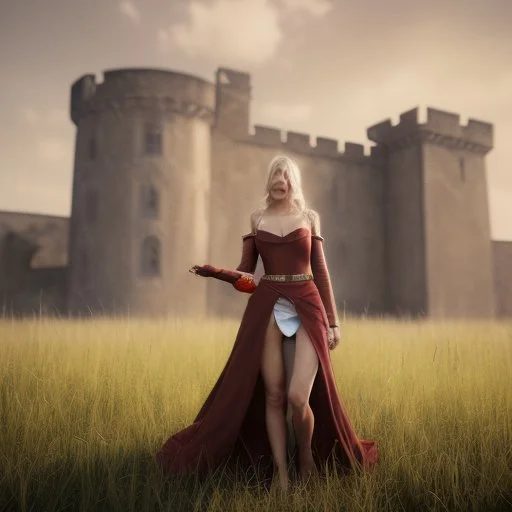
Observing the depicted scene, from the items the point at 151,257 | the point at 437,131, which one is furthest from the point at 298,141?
the point at 151,257

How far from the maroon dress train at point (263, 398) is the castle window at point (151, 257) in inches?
571

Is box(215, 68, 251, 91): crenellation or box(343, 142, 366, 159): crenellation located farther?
box(343, 142, 366, 159): crenellation

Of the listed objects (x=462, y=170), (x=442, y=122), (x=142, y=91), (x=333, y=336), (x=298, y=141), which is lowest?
(x=333, y=336)

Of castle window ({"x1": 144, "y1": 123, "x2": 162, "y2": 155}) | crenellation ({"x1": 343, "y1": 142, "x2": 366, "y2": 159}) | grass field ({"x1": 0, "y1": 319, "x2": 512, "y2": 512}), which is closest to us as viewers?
grass field ({"x1": 0, "y1": 319, "x2": 512, "y2": 512})

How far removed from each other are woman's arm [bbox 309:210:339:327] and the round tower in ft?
45.9

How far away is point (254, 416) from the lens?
3.14 m

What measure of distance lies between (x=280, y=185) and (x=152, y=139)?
15.7 meters

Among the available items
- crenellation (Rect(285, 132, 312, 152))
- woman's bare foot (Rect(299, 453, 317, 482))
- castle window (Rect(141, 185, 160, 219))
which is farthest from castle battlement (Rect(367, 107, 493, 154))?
woman's bare foot (Rect(299, 453, 317, 482))

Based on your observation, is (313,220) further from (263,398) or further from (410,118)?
(410,118)

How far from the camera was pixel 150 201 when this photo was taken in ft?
58.0

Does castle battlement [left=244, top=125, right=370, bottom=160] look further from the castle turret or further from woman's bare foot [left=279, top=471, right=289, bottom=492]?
woman's bare foot [left=279, top=471, right=289, bottom=492]

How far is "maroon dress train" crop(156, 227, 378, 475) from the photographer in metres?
2.90

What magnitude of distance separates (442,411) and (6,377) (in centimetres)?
343

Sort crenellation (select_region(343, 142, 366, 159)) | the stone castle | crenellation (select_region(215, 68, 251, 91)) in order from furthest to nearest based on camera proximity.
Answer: crenellation (select_region(343, 142, 366, 159)) → crenellation (select_region(215, 68, 251, 91)) → the stone castle
